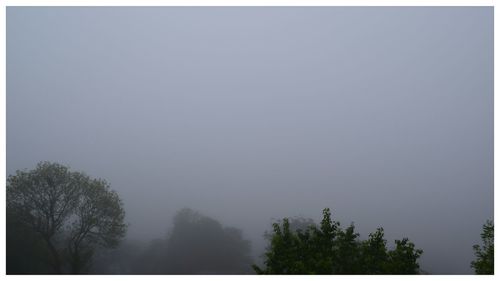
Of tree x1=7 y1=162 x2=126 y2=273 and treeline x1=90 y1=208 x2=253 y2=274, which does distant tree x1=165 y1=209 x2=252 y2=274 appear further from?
tree x1=7 y1=162 x2=126 y2=273

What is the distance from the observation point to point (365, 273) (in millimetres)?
23562

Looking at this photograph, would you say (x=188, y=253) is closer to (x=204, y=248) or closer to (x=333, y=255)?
(x=204, y=248)

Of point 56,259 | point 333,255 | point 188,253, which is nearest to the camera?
point 333,255

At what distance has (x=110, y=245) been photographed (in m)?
36.8

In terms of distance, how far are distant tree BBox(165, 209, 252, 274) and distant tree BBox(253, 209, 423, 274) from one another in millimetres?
43769

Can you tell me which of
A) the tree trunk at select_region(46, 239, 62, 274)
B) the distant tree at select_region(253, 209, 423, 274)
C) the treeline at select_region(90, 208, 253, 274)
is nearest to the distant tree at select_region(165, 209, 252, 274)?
the treeline at select_region(90, 208, 253, 274)

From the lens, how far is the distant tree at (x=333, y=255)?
73.7 feet

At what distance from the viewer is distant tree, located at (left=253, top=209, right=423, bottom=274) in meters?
22.5

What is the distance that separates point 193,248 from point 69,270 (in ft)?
105

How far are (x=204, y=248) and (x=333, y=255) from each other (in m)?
52.6

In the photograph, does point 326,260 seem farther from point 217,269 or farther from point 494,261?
point 217,269

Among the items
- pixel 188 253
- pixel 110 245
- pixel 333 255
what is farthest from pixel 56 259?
pixel 188 253

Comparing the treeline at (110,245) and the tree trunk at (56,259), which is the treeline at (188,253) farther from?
the tree trunk at (56,259)
